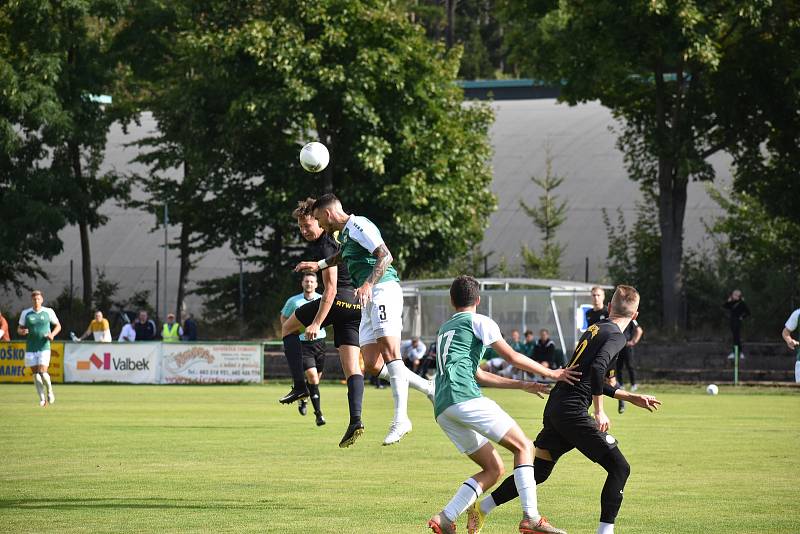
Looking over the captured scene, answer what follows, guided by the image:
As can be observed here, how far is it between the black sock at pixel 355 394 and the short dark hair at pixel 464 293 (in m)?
3.42

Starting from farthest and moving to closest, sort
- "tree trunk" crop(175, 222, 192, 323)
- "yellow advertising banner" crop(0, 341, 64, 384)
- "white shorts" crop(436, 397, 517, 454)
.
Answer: "tree trunk" crop(175, 222, 192, 323)
"yellow advertising banner" crop(0, 341, 64, 384)
"white shorts" crop(436, 397, 517, 454)

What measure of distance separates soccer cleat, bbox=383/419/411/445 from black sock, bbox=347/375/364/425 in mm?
554

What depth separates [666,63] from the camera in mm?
41844

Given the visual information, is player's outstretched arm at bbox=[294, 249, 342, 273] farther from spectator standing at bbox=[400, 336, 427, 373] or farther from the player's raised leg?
spectator standing at bbox=[400, 336, 427, 373]

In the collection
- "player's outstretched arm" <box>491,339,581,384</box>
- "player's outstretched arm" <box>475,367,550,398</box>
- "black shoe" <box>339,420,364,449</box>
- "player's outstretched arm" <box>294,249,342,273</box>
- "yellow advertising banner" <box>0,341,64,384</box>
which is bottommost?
"yellow advertising banner" <box>0,341,64,384</box>

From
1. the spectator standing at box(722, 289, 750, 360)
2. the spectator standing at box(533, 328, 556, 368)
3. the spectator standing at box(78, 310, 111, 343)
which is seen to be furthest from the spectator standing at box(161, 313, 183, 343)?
the spectator standing at box(722, 289, 750, 360)

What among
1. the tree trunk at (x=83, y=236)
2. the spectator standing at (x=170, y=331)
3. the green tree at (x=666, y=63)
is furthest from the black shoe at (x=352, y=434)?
the tree trunk at (x=83, y=236)

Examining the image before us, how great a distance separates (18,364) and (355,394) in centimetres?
2576

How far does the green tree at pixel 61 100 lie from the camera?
4550cm

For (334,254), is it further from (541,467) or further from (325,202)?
(541,467)

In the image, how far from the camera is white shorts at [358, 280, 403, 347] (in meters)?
12.4

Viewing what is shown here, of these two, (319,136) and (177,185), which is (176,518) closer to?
(319,136)

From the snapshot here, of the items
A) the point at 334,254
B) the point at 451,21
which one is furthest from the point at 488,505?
the point at 451,21

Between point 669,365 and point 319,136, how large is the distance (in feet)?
47.4
